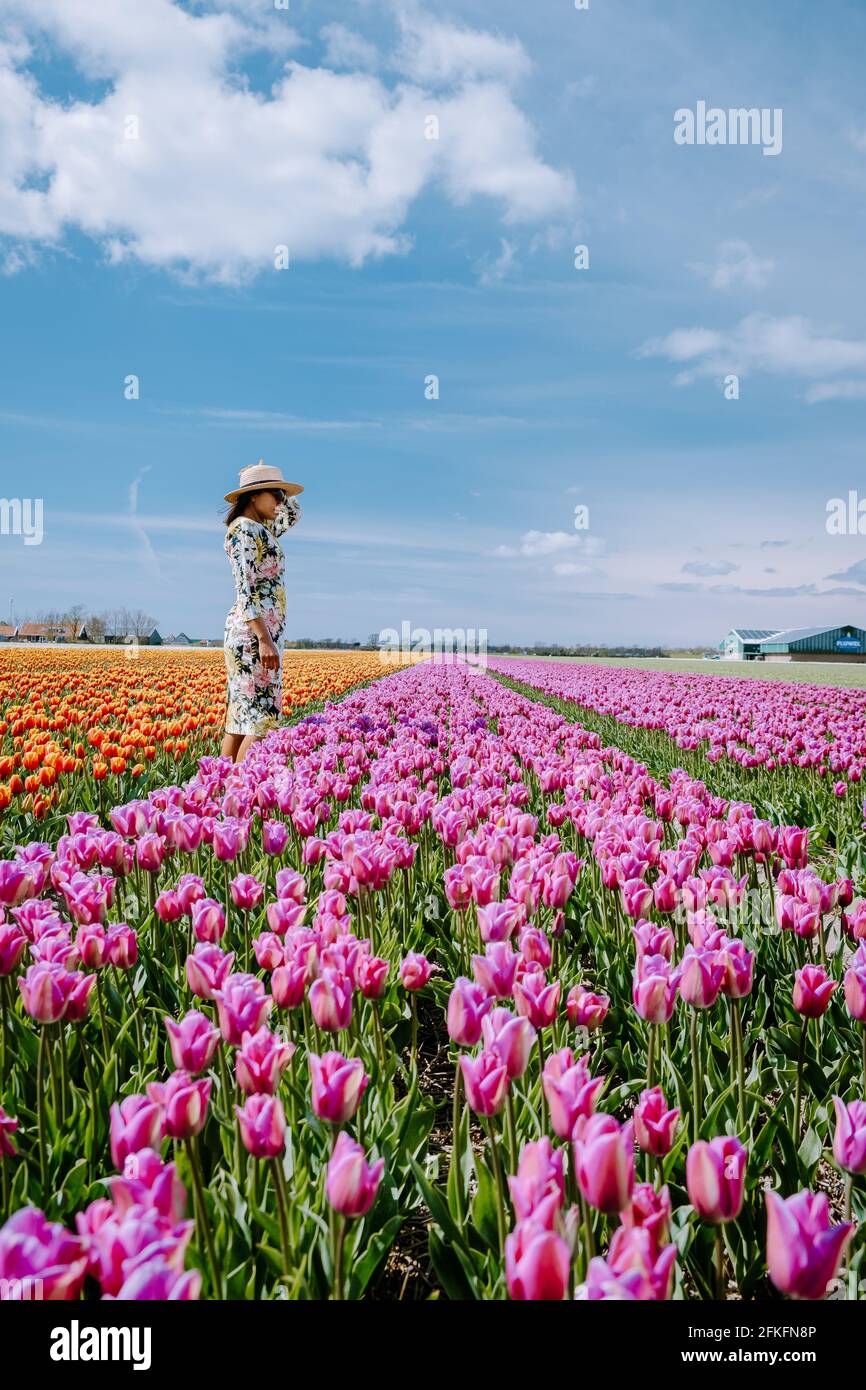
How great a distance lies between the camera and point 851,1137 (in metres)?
1.56

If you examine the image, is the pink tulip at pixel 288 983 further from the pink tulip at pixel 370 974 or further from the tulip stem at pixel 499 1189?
the tulip stem at pixel 499 1189

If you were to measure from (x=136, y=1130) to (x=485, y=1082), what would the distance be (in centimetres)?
67

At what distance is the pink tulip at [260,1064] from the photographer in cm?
166

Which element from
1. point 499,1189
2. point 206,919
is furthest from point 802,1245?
point 206,919

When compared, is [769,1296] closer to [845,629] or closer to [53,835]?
[53,835]

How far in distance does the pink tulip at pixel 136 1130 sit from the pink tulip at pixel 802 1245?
1002 mm

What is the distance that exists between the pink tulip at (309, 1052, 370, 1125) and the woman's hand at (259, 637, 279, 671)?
6.05m

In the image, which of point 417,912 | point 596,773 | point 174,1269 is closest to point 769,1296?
point 174,1269

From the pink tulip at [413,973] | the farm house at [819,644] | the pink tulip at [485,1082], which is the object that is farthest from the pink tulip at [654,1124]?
the farm house at [819,644]

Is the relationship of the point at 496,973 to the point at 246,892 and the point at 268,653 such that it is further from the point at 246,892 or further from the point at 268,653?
the point at 268,653
